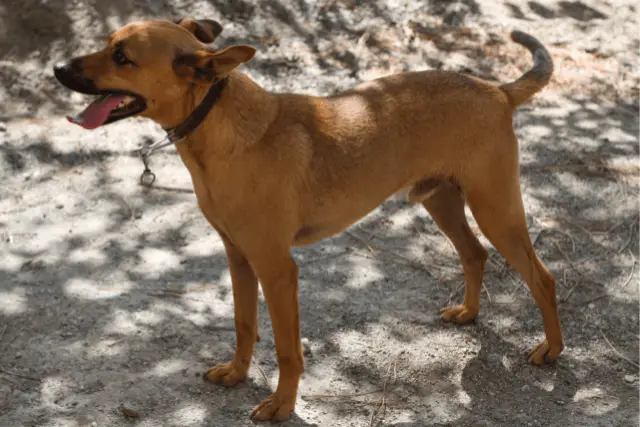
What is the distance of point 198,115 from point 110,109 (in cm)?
39

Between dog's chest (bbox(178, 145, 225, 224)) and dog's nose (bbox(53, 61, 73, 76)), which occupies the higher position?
dog's nose (bbox(53, 61, 73, 76))

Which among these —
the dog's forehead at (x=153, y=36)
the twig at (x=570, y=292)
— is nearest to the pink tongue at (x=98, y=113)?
the dog's forehead at (x=153, y=36)

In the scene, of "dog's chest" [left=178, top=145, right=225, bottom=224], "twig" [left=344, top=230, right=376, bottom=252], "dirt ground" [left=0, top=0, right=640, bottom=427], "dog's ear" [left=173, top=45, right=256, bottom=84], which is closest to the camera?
"dog's ear" [left=173, top=45, right=256, bottom=84]

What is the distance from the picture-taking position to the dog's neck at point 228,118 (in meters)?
3.82

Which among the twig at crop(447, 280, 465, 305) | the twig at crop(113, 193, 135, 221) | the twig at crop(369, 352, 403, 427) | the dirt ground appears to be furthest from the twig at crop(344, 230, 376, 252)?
the twig at crop(113, 193, 135, 221)

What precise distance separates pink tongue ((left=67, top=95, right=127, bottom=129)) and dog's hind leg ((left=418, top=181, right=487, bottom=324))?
6.62 feet

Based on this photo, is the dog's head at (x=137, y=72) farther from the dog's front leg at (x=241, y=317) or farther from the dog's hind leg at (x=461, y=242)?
the dog's hind leg at (x=461, y=242)

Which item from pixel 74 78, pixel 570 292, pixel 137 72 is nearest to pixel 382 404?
pixel 570 292

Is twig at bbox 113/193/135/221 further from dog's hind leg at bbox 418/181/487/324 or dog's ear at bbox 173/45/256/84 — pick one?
dog's ear at bbox 173/45/256/84

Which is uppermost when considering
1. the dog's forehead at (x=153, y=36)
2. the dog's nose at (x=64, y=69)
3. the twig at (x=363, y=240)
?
the dog's forehead at (x=153, y=36)

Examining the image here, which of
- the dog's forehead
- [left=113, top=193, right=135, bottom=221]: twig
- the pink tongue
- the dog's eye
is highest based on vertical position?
the dog's forehead

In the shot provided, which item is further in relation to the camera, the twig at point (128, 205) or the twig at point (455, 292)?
the twig at point (128, 205)

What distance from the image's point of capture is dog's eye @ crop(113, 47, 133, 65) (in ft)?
12.0

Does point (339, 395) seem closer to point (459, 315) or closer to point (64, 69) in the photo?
point (459, 315)
